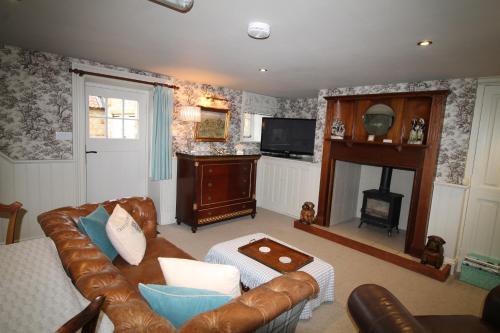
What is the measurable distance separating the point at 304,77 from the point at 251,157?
158cm

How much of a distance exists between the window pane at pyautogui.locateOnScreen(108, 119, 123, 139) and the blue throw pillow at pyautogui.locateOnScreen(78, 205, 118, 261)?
2131mm

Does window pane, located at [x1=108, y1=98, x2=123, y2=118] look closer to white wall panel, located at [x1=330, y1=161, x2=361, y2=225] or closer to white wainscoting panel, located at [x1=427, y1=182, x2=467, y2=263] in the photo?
white wall panel, located at [x1=330, y1=161, x2=361, y2=225]

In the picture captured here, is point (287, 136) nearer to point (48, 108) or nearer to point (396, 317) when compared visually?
point (48, 108)

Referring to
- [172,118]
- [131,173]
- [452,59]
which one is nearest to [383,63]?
[452,59]

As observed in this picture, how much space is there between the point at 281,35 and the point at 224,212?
2.90m

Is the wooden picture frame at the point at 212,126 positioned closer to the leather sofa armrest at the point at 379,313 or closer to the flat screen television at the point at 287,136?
the flat screen television at the point at 287,136

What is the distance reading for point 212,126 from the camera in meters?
4.61

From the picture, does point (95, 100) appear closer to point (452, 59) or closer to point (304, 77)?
point (304, 77)

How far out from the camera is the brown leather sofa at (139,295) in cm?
92

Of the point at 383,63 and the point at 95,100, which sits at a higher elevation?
the point at 383,63

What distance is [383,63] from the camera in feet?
8.85

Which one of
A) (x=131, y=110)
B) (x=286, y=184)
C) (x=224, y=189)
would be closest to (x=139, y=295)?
(x=224, y=189)

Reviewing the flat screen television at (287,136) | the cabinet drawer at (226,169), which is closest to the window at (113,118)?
the cabinet drawer at (226,169)

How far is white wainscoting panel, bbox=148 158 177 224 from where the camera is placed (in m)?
4.14
